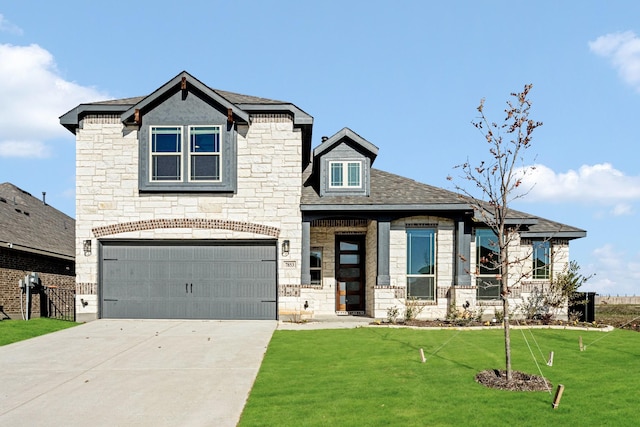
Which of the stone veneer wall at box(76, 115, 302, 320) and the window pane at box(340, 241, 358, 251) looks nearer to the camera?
the stone veneer wall at box(76, 115, 302, 320)

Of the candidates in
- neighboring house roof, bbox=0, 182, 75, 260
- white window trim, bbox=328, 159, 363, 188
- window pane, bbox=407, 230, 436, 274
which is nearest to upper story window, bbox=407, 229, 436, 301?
window pane, bbox=407, 230, 436, 274

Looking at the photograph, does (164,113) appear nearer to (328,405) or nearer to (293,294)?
(293,294)

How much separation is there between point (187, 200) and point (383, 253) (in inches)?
275


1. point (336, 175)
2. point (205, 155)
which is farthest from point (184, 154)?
point (336, 175)

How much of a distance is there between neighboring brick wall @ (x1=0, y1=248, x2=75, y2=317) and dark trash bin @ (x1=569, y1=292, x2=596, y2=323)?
20.3 m

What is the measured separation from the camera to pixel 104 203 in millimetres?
15781

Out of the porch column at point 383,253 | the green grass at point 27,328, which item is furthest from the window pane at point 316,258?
the green grass at point 27,328

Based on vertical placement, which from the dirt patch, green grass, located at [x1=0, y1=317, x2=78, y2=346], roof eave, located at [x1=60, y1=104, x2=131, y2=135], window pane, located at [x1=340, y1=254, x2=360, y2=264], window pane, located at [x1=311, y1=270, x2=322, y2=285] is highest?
roof eave, located at [x1=60, y1=104, x2=131, y2=135]

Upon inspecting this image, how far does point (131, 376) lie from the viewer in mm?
8703

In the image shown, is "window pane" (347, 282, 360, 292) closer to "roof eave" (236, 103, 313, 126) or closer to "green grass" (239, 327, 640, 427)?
"green grass" (239, 327, 640, 427)

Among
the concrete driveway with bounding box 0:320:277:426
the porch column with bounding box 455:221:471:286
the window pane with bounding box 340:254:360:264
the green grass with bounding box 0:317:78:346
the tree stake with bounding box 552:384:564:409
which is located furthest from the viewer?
the window pane with bounding box 340:254:360:264

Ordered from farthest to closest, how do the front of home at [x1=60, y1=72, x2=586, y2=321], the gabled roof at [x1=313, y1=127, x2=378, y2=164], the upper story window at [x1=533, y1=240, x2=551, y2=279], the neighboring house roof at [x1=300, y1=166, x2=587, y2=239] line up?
the upper story window at [x1=533, y1=240, x2=551, y2=279] → the gabled roof at [x1=313, y1=127, x2=378, y2=164] → the neighboring house roof at [x1=300, y1=166, x2=587, y2=239] → the front of home at [x1=60, y1=72, x2=586, y2=321]

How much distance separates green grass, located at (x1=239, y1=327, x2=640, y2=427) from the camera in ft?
20.2

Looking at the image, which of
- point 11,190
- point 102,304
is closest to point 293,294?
point 102,304
